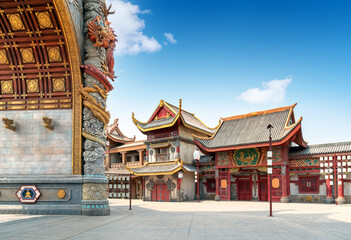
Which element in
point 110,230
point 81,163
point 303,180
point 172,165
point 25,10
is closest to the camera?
point 110,230

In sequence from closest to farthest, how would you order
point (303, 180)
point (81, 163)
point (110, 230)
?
point (110, 230), point (81, 163), point (303, 180)

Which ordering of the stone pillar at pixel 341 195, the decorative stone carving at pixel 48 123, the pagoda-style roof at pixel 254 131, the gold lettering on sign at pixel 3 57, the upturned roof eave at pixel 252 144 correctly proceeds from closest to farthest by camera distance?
the decorative stone carving at pixel 48 123, the gold lettering on sign at pixel 3 57, the stone pillar at pixel 341 195, the upturned roof eave at pixel 252 144, the pagoda-style roof at pixel 254 131

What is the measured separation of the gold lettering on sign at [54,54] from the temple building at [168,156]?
55.8 feet

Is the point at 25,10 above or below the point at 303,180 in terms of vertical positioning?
above

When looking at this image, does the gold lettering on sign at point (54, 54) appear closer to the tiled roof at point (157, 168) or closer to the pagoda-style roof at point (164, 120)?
the tiled roof at point (157, 168)

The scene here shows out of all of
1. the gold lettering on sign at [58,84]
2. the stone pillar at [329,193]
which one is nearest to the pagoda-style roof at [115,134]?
the stone pillar at [329,193]

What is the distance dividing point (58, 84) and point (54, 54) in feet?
4.27

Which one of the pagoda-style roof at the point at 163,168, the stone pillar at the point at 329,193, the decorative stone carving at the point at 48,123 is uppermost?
the decorative stone carving at the point at 48,123

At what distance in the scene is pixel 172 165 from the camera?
29.8 meters

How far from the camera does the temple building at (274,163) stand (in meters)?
23.2

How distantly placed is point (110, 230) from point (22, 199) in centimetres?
588

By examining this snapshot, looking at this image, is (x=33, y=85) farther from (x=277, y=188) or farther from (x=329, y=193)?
(x=329, y=193)

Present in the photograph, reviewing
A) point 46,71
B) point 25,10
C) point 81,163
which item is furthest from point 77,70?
point 81,163

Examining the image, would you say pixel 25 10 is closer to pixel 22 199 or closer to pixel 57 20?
pixel 57 20
